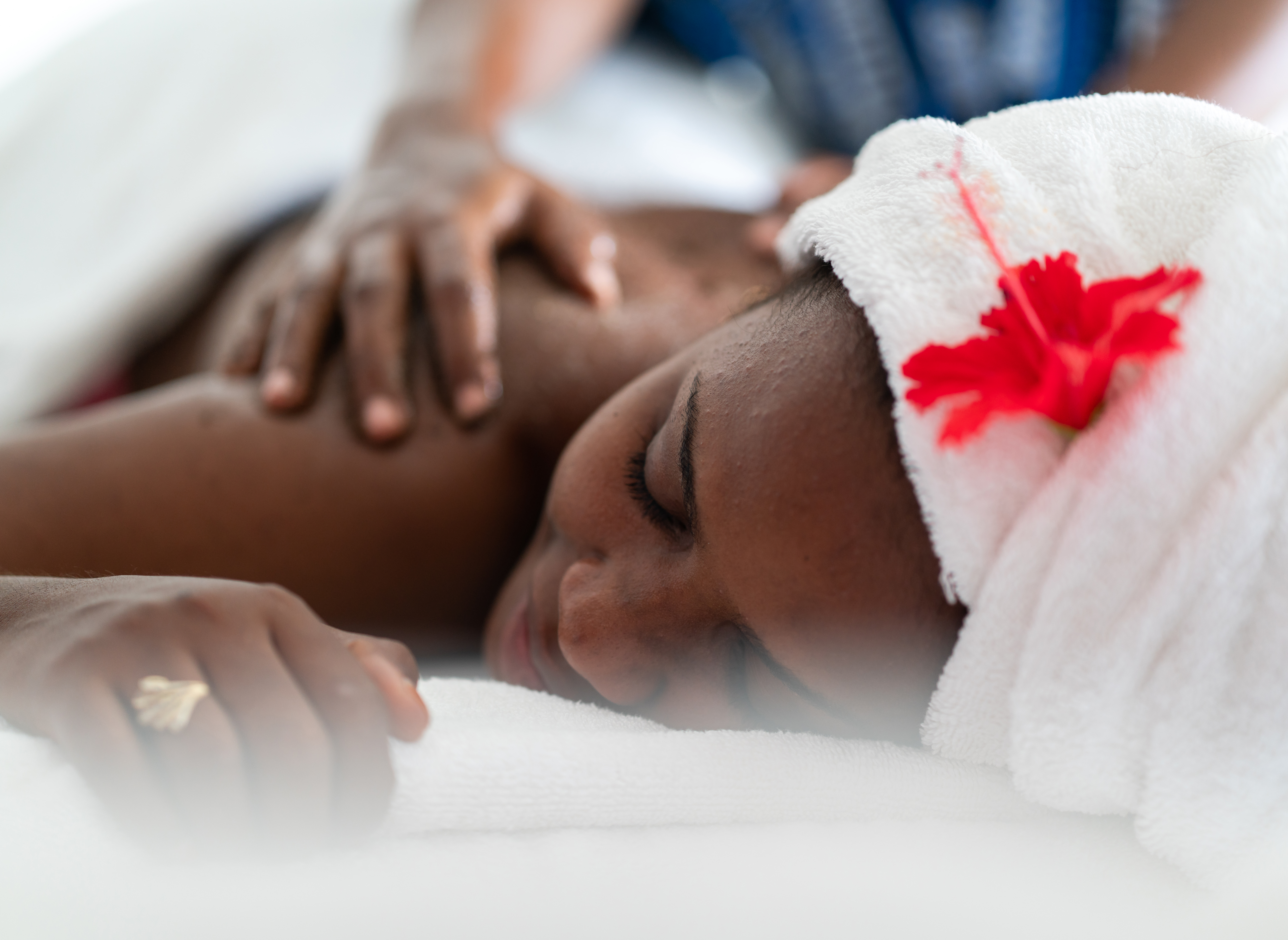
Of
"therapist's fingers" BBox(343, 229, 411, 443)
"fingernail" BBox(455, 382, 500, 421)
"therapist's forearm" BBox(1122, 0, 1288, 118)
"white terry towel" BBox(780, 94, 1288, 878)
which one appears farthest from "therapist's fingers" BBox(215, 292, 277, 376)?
"therapist's forearm" BBox(1122, 0, 1288, 118)

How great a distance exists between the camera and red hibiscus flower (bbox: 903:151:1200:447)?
426 mm

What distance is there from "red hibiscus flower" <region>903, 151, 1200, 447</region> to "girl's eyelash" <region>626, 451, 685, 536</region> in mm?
201

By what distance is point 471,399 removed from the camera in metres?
0.80

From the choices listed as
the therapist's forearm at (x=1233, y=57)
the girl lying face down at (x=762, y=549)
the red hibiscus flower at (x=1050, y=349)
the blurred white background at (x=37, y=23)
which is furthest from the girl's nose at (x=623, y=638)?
the blurred white background at (x=37, y=23)

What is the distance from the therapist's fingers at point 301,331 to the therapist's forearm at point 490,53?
0.96 ft

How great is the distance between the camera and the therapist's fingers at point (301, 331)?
810 millimetres

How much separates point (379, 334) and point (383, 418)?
0.27ft

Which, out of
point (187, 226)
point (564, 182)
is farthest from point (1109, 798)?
point (187, 226)

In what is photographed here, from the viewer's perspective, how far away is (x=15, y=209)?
4.00 feet

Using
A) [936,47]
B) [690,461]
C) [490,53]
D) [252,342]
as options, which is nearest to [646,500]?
[690,461]

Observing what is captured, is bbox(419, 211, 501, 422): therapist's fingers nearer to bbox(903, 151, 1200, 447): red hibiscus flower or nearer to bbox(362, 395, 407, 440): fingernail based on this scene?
bbox(362, 395, 407, 440): fingernail

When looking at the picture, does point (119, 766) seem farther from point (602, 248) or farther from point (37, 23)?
point (37, 23)

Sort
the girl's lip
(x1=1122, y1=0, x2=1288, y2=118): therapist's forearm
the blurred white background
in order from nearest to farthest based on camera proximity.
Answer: the girl's lip < (x1=1122, y1=0, x2=1288, y2=118): therapist's forearm < the blurred white background

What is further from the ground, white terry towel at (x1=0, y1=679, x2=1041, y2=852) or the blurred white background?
the blurred white background
